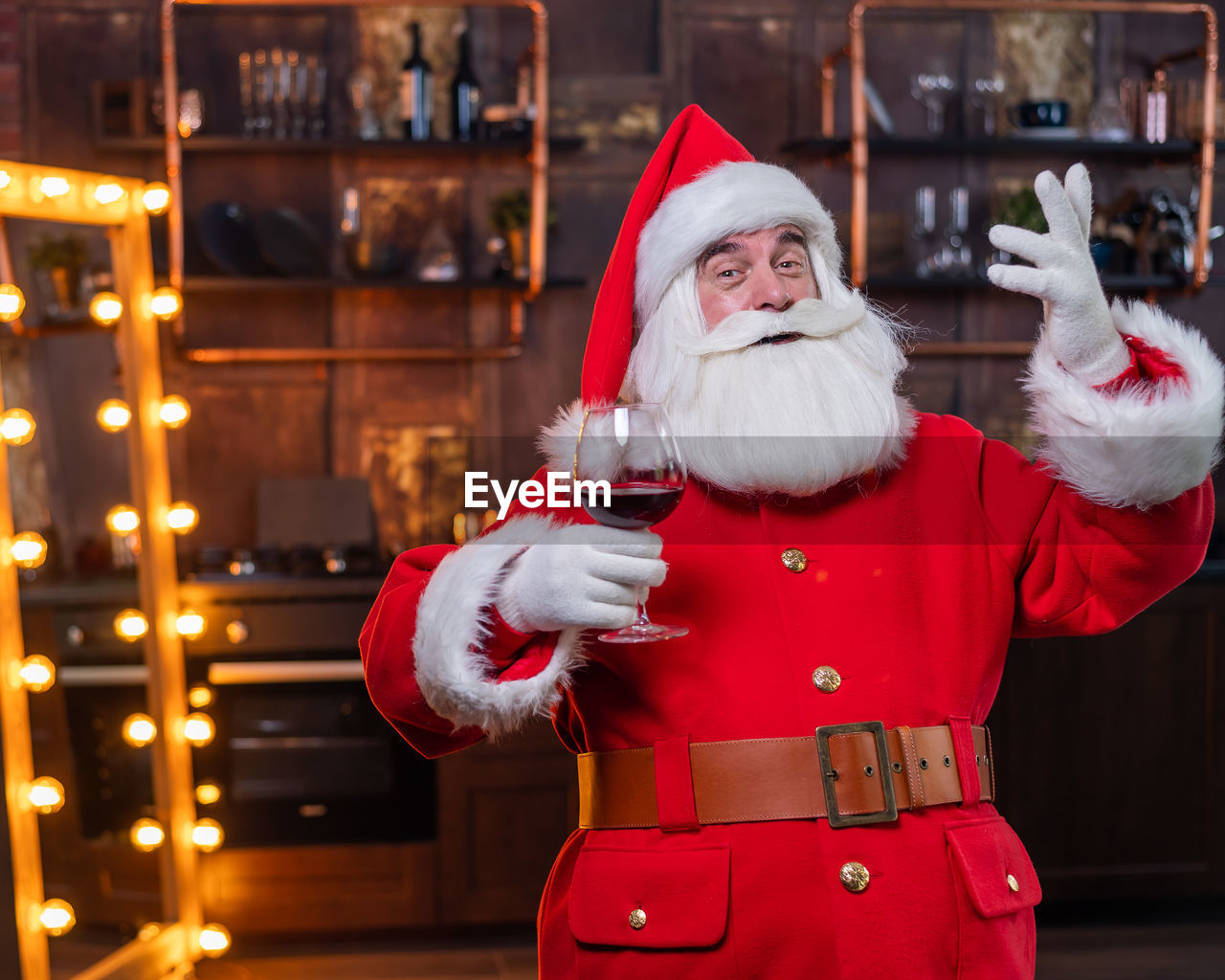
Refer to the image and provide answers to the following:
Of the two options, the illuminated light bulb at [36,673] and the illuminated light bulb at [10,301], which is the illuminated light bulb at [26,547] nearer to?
the illuminated light bulb at [36,673]

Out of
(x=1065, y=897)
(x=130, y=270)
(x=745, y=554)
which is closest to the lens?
(x=745, y=554)

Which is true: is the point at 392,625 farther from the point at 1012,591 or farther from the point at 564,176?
the point at 564,176

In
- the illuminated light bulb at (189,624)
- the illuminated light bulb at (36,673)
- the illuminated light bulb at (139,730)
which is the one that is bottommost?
the illuminated light bulb at (139,730)

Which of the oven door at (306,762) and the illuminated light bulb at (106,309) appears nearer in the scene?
the illuminated light bulb at (106,309)

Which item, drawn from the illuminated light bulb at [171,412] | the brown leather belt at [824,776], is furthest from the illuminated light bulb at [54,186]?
the brown leather belt at [824,776]

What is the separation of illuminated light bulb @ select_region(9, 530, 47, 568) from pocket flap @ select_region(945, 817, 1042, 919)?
5.33 feet

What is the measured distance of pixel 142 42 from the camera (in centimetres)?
341

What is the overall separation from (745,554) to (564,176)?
2467 mm

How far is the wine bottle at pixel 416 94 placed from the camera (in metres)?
3.32

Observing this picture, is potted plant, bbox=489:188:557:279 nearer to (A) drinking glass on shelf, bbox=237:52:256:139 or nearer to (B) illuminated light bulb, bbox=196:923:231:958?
(A) drinking glass on shelf, bbox=237:52:256:139

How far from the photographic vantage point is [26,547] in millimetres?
2113

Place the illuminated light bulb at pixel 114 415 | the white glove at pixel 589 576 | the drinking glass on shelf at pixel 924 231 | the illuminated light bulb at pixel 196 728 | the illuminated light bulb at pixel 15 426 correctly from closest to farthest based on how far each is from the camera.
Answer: the white glove at pixel 589 576
the illuminated light bulb at pixel 15 426
the illuminated light bulb at pixel 114 415
the illuminated light bulb at pixel 196 728
the drinking glass on shelf at pixel 924 231

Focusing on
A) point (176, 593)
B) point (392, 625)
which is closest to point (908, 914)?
point (392, 625)

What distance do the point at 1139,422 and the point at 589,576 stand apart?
52cm
